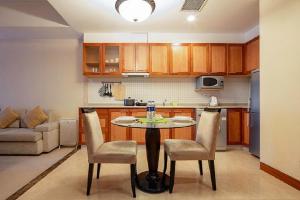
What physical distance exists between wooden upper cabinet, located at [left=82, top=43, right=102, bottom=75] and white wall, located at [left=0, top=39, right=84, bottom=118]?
0.41 metres

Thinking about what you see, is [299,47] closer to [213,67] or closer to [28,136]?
[213,67]

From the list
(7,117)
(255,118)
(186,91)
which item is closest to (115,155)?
(255,118)

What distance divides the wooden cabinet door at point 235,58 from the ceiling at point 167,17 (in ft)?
1.17

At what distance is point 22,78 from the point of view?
5156 millimetres

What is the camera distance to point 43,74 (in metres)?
5.14

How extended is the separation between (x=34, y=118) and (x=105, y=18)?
2.45m

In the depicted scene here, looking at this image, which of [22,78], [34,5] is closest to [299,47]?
[34,5]

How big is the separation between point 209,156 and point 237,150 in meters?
2.31

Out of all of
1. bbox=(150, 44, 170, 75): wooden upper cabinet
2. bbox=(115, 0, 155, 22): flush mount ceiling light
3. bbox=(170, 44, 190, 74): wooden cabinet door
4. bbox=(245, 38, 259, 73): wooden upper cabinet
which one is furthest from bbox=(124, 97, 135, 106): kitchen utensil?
bbox=(245, 38, 259, 73): wooden upper cabinet

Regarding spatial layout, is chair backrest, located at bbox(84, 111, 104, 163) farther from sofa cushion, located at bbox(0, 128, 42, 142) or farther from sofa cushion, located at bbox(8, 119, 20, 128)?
sofa cushion, located at bbox(8, 119, 20, 128)

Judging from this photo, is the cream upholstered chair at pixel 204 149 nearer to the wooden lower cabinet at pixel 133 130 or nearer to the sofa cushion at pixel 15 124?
the wooden lower cabinet at pixel 133 130

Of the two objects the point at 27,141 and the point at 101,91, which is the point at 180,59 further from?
the point at 27,141

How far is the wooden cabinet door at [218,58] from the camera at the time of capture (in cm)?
482

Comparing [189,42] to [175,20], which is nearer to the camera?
[175,20]
